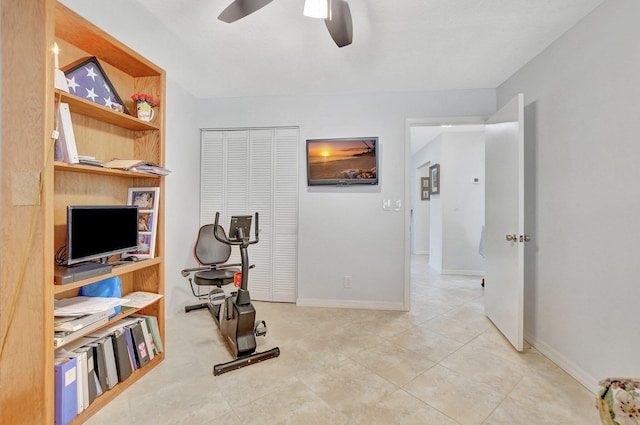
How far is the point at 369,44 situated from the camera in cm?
217

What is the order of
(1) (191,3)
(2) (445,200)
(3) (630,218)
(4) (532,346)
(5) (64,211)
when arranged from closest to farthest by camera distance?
(3) (630,218), (5) (64,211), (1) (191,3), (4) (532,346), (2) (445,200)

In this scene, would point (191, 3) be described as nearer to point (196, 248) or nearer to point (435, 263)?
point (196, 248)

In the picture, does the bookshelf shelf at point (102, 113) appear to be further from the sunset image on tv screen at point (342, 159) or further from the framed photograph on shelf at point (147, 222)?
the sunset image on tv screen at point (342, 159)

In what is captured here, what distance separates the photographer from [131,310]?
173cm

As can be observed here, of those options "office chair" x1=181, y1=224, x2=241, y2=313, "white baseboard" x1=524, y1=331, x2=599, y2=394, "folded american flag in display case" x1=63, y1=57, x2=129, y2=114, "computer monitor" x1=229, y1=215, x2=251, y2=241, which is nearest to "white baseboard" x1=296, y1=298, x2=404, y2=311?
"office chair" x1=181, y1=224, x2=241, y2=313

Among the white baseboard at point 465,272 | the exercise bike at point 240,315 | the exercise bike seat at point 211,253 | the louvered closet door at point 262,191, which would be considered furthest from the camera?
the white baseboard at point 465,272

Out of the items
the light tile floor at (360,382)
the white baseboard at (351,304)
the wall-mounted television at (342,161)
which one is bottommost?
the light tile floor at (360,382)

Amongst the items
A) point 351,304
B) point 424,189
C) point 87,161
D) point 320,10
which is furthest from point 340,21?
point 424,189

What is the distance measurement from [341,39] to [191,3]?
96 cm

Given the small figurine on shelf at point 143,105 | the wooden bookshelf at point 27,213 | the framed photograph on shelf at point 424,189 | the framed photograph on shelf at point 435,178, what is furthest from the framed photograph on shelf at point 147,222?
the framed photograph on shelf at point 424,189

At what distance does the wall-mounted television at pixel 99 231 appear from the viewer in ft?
4.69

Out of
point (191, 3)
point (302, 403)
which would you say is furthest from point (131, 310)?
point (191, 3)

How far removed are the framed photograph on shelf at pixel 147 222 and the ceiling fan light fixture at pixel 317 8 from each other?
58.2 inches

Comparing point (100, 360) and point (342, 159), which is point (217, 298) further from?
point (342, 159)
